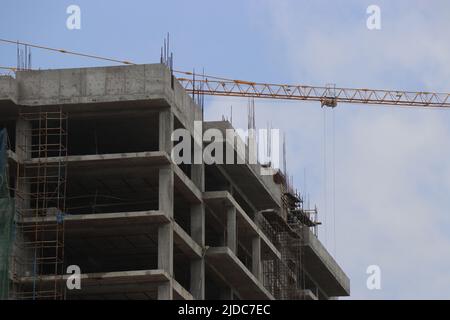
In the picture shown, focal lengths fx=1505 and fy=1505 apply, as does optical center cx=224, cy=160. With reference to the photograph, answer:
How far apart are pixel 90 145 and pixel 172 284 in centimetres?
956

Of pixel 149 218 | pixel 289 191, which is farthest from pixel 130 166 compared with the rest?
pixel 289 191

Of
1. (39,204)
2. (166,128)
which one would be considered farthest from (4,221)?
(166,128)

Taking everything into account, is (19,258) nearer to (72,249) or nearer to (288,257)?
(72,249)

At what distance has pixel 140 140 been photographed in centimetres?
6844

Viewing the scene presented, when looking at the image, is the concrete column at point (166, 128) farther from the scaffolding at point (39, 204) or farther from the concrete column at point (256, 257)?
the concrete column at point (256, 257)

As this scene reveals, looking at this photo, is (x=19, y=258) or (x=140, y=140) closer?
(x=19, y=258)

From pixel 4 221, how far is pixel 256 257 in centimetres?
1755

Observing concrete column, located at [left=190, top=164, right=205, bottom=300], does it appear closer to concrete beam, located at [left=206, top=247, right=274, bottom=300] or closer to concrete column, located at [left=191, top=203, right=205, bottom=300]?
concrete column, located at [left=191, top=203, right=205, bottom=300]

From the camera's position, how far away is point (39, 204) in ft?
216

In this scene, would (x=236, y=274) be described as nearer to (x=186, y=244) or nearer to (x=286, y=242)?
(x=186, y=244)

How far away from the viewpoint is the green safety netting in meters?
60.9

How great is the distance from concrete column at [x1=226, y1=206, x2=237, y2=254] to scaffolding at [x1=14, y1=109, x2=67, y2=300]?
8.62 m

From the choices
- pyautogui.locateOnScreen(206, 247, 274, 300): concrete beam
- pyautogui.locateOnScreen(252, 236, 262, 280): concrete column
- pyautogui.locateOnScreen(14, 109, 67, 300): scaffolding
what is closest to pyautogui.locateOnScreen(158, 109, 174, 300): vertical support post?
pyautogui.locateOnScreen(14, 109, 67, 300): scaffolding
